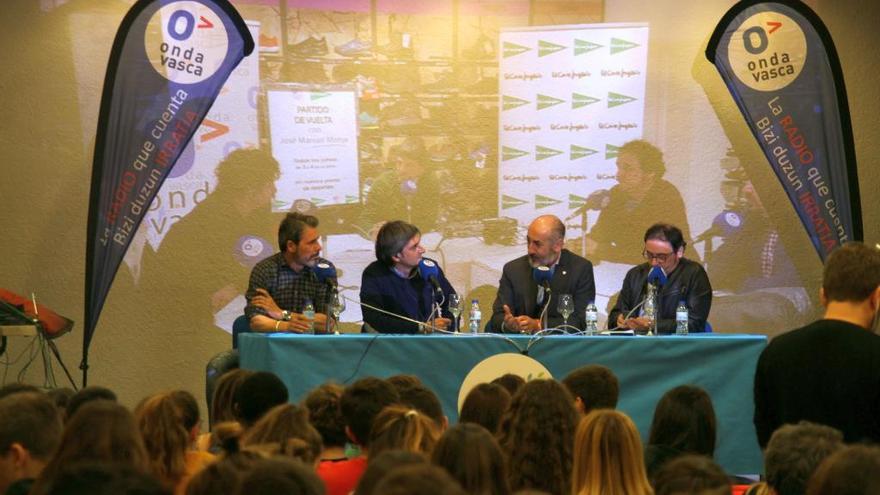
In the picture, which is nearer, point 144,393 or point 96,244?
point 96,244

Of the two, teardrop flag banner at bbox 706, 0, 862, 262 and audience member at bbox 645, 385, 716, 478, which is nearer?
audience member at bbox 645, 385, 716, 478

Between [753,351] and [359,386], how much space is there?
2.58m

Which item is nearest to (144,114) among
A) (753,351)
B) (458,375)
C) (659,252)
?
(458,375)

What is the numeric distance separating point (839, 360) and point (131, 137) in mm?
4378

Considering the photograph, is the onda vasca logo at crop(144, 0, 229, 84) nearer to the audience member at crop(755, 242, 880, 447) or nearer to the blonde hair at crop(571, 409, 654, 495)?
the audience member at crop(755, 242, 880, 447)

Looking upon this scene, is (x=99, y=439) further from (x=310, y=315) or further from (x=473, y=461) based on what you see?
(x=310, y=315)

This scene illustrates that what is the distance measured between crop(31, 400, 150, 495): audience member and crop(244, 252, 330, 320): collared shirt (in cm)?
359

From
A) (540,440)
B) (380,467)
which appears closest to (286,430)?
(540,440)

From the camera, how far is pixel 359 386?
12.7 feet

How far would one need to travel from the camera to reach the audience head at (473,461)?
8.80 ft

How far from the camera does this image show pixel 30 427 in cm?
308

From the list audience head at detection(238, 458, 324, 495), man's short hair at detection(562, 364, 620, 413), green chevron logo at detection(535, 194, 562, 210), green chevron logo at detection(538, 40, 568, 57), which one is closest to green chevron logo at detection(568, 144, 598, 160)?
green chevron logo at detection(535, 194, 562, 210)

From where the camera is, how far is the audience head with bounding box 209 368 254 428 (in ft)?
14.1

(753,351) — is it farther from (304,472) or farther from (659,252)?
(304,472)
